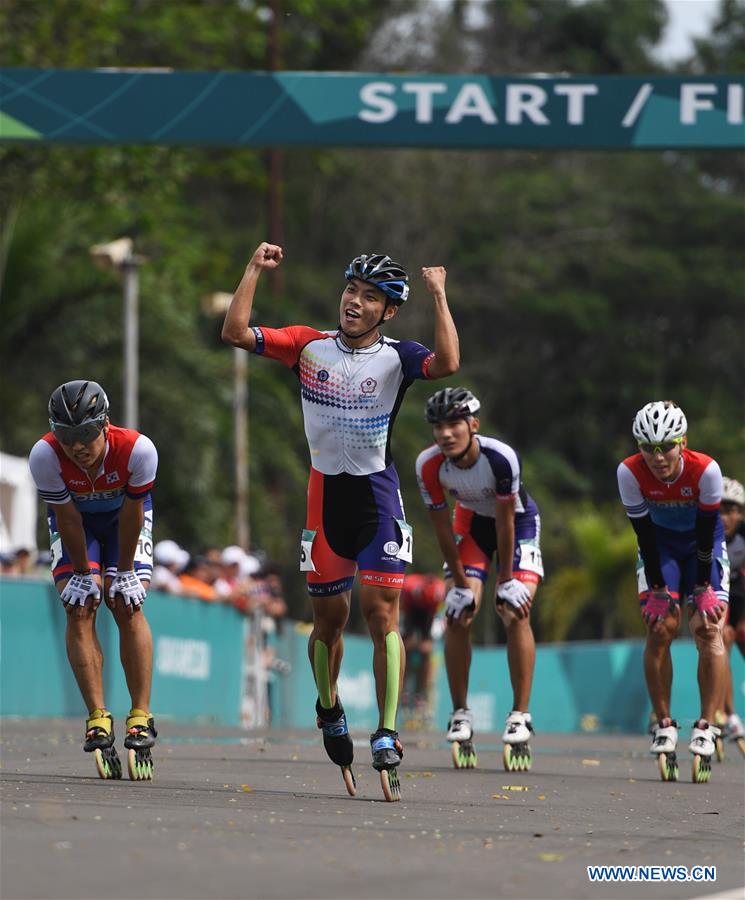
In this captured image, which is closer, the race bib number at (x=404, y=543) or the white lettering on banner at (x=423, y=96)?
the race bib number at (x=404, y=543)

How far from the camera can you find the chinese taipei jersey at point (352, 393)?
8.27 meters

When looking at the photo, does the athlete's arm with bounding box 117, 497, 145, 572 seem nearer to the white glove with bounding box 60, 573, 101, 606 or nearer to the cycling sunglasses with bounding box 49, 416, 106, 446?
the white glove with bounding box 60, 573, 101, 606

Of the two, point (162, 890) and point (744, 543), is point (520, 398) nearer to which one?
point (744, 543)

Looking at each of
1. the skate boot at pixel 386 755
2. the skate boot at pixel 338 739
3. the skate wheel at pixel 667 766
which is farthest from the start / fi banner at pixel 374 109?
the skate boot at pixel 386 755

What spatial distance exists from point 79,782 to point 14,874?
2916 mm

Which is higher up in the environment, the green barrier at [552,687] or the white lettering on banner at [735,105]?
the white lettering on banner at [735,105]

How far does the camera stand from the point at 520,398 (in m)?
52.9

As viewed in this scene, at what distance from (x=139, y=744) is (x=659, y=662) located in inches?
150

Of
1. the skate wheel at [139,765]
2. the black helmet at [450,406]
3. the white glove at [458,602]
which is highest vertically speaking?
the black helmet at [450,406]

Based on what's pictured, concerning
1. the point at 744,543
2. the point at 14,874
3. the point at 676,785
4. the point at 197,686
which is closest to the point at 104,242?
the point at 197,686

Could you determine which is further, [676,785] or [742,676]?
[742,676]

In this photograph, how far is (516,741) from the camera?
417 inches

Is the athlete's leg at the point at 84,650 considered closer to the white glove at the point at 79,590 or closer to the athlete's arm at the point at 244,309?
the white glove at the point at 79,590

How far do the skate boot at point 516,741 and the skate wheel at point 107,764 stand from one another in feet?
9.26
